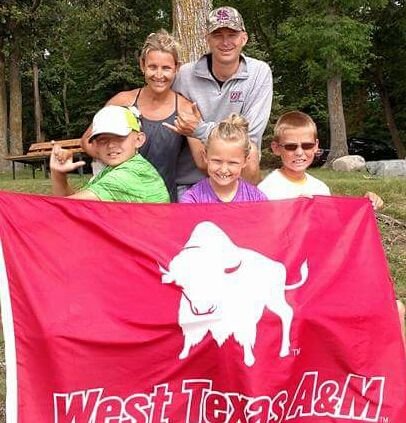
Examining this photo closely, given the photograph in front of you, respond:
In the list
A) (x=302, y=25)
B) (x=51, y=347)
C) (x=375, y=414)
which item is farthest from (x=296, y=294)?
(x=302, y=25)

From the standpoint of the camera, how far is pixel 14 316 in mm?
3328

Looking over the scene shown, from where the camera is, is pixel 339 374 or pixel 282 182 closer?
pixel 339 374

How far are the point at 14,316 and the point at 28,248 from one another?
1.09 feet

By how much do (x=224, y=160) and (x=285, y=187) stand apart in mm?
628

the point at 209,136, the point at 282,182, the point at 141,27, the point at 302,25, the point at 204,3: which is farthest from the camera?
the point at 141,27

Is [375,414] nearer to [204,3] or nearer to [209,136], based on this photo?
[209,136]

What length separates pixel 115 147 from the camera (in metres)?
3.93

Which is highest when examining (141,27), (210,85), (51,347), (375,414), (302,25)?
(141,27)

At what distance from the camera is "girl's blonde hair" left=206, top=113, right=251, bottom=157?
3.90m

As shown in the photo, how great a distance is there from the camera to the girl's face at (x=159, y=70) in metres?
4.28

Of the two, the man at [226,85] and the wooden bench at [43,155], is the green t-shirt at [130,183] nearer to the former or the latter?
the man at [226,85]

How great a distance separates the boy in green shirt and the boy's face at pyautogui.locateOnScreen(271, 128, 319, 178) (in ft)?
2.74

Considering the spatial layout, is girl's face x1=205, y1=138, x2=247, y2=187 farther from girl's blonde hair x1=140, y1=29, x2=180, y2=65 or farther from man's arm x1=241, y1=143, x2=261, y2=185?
girl's blonde hair x1=140, y1=29, x2=180, y2=65

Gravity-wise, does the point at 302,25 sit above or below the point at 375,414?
above
